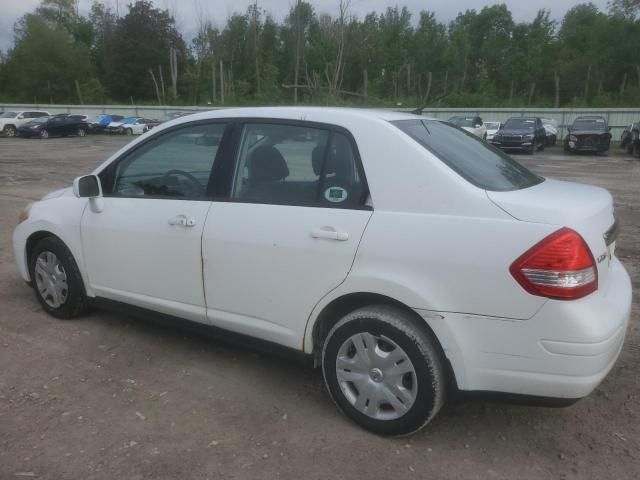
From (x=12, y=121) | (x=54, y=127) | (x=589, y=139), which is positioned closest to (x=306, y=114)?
(x=589, y=139)

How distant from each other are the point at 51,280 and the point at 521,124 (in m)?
24.7

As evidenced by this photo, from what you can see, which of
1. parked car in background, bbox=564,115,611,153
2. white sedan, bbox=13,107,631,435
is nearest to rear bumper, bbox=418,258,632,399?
white sedan, bbox=13,107,631,435

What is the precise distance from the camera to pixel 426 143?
9.85ft

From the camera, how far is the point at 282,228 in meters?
3.10

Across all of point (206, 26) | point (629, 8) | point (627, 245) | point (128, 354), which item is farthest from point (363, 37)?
point (128, 354)

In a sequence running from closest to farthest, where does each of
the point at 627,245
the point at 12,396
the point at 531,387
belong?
the point at 531,387, the point at 12,396, the point at 627,245

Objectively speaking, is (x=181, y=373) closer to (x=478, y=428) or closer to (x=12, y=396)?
(x=12, y=396)

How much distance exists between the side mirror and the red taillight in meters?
2.76

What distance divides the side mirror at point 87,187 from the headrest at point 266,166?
3.97 ft

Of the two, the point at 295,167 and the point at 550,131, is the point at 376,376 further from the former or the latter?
the point at 550,131

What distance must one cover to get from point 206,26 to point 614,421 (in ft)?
194

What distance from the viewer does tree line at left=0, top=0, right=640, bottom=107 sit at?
51.7 metres

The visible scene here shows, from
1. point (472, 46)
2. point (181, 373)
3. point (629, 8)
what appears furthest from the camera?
point (472, 46)

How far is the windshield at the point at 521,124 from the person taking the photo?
84.0 ft
